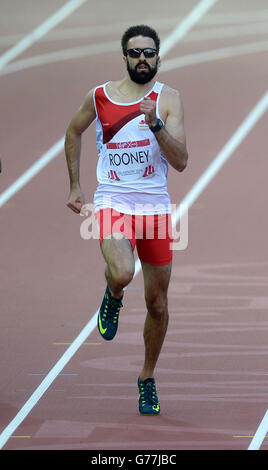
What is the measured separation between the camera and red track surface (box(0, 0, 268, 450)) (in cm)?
724

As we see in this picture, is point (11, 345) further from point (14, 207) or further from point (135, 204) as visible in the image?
point (14, 207)

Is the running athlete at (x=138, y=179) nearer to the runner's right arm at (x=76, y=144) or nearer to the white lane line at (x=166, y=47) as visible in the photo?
the runner's right arm at (x=76, y=144)

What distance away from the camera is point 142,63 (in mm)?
7223

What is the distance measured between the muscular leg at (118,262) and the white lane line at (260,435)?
1175 mm

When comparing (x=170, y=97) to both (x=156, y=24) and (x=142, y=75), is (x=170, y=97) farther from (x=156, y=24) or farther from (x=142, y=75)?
(x=156, y=24)

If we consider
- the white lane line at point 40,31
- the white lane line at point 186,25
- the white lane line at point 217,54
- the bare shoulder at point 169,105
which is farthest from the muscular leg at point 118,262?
the white lane line at point 186,25

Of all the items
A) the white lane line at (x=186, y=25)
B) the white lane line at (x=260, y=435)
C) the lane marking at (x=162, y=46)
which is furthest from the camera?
the white lane line at (x=186, y=25)

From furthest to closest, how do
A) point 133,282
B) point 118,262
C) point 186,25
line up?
point 186,25, point 133,282, point 118,262

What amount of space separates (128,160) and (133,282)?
151 inches

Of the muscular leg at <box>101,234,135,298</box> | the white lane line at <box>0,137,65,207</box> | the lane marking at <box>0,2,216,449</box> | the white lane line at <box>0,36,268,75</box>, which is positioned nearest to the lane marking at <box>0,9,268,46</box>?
the white lane line at <box>0,36,268,75</box>

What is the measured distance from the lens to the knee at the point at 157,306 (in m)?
7.37

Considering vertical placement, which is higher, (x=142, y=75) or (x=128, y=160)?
(x=142, y=75)

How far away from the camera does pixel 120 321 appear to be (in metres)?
9.70

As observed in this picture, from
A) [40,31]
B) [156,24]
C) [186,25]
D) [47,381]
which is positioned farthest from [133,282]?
[186,25]
